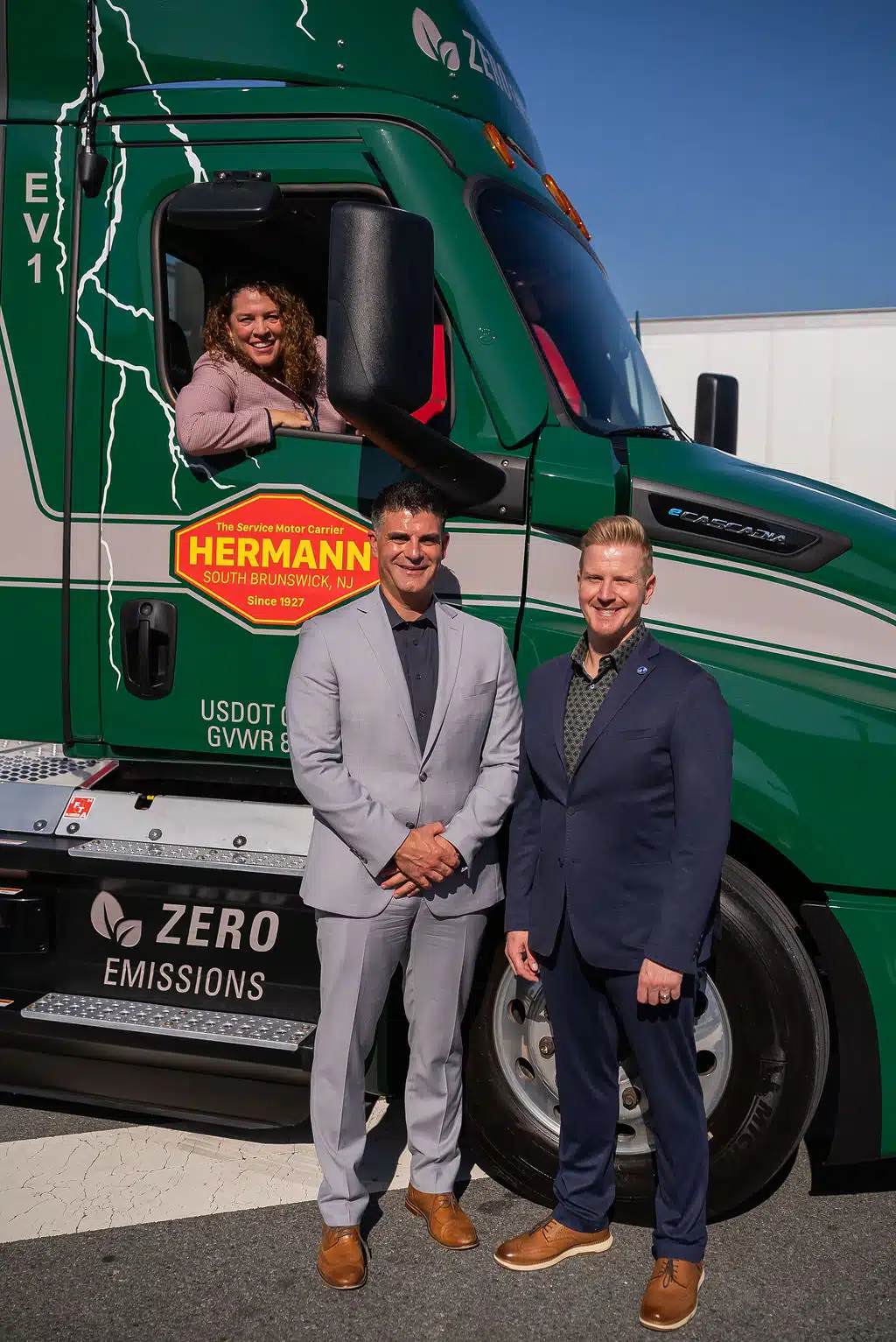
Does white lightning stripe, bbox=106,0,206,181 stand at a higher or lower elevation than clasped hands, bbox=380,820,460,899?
higher

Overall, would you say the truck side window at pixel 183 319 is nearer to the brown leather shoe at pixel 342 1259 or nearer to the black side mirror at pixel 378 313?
the black side mirror at pixel 378 313

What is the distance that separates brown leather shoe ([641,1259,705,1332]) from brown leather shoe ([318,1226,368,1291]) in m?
0.68

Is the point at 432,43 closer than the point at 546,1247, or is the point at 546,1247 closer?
the point at 546,1247

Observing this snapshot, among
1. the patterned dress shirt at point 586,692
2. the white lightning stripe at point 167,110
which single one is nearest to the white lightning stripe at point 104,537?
the white lightning stripe at point 167,110

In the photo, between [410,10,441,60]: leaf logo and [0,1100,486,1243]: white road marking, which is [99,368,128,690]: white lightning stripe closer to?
[410,10,441,60]: leaf logo

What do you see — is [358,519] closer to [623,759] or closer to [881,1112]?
[623,759]

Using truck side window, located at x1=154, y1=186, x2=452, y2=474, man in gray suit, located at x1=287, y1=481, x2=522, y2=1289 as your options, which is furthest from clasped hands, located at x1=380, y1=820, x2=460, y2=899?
truck side window, located at x1=154, y1=186, x2=452, y2=474

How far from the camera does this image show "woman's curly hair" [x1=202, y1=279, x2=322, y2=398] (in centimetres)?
335

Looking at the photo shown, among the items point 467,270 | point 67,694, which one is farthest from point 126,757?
point 467,270

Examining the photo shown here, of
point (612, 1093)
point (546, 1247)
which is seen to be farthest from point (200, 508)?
point (546, 1247)

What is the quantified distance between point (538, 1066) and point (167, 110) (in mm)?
2779

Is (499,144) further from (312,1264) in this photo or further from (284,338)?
(312,1264)

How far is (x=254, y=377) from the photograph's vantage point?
333cm

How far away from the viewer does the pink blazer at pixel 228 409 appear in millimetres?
3201
